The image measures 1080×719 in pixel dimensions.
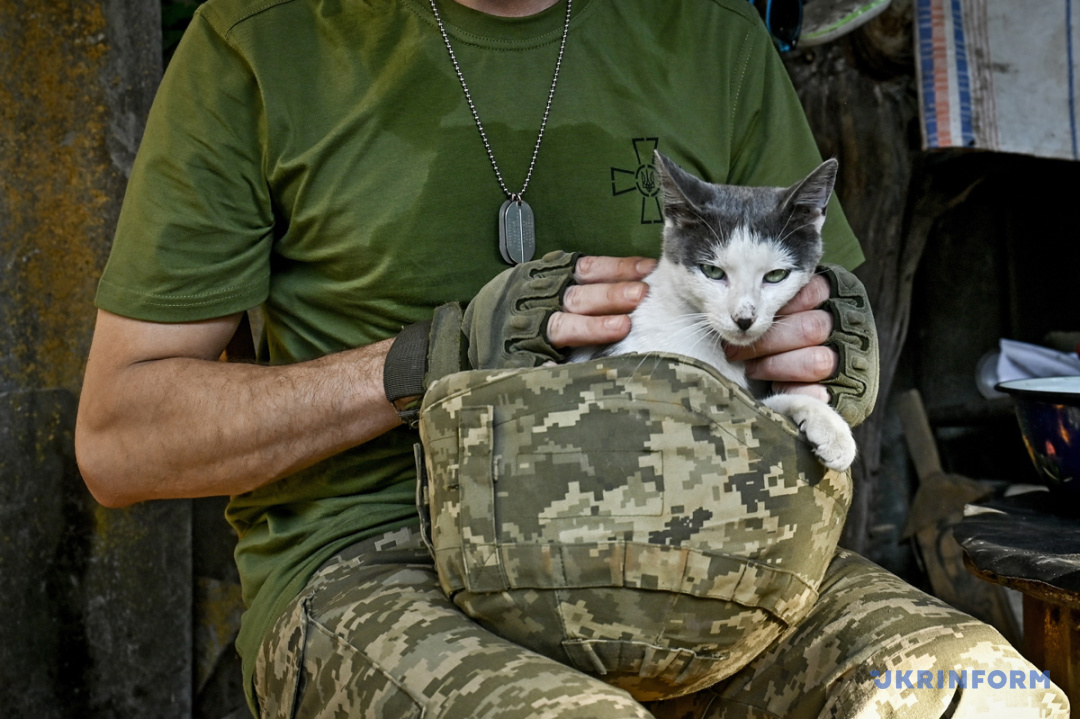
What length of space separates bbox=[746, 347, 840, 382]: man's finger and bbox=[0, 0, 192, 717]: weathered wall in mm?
1336

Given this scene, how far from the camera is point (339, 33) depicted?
1.48 metres

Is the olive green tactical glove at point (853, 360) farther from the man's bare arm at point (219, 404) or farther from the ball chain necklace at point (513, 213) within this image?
the ball chain necklace at point (513, 213)

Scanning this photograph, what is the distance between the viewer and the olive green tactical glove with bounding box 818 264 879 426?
1.31 meters

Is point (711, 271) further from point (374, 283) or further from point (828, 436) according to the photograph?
point (374, 283)

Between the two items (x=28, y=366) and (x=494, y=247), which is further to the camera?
(x=28, y=366)

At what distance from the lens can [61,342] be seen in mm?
1847

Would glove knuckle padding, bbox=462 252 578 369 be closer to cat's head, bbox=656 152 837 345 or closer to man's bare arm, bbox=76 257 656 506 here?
man's bare arm, bbox=76 257 656 506

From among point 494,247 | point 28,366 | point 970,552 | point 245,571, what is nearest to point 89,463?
point 245,571

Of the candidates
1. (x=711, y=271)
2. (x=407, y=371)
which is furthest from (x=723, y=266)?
(x=407, y=371)

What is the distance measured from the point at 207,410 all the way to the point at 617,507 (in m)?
0.65

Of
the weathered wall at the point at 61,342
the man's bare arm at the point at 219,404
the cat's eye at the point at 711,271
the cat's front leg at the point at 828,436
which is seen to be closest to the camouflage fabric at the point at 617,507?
the cat's front leg at the point at 828,436

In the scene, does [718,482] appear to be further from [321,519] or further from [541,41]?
[541,41]

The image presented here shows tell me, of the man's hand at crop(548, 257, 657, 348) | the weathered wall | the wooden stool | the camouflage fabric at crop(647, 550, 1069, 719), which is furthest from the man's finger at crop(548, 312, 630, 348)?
the weathered wall

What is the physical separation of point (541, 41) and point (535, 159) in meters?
0.20
